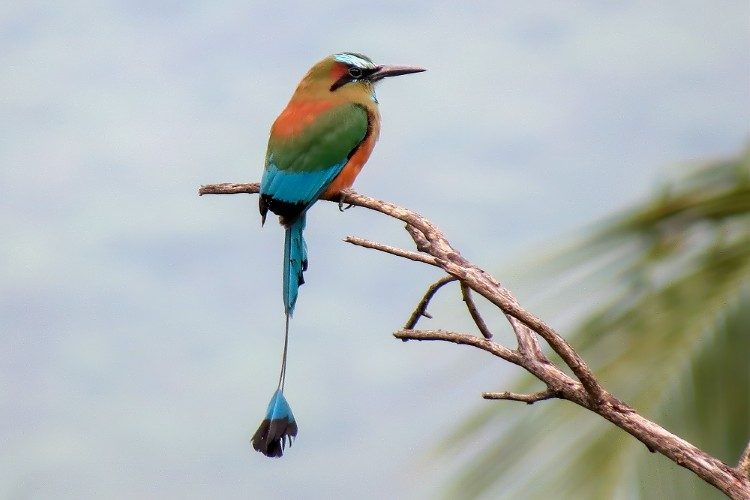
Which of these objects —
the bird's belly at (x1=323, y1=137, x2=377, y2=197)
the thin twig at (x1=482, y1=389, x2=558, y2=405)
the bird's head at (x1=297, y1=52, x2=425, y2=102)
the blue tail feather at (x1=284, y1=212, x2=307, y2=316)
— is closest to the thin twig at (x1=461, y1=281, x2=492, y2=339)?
the thin twig at (x1=482, y1=389, x2=558, y2=405)

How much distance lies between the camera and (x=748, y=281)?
380 cm

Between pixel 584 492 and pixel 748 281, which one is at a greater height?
pixel 748 281

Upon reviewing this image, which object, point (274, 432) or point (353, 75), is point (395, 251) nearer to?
point (274, 432)

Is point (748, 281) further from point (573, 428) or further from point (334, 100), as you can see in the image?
point (334, 100)

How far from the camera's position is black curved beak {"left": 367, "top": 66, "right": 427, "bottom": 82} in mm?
3549

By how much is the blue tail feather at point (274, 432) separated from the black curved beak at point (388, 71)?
1425 mm

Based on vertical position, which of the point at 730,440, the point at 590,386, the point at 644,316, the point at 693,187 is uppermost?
the point at 590,386

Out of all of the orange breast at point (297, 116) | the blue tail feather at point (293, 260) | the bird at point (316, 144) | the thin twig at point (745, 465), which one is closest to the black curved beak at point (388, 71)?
the bird at point (316, 144)

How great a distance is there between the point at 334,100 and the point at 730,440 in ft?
5.05

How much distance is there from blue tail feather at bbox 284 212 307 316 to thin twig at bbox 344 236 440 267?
1.30 feet

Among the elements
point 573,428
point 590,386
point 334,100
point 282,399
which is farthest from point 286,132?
point 590,386

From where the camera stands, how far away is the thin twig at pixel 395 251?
2.20 metres

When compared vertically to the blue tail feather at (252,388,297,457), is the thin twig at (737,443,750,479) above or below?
above

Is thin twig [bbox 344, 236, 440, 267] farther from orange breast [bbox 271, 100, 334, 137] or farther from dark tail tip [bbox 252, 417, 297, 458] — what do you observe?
orange breast [bbox 271, 100, 334, 137]
